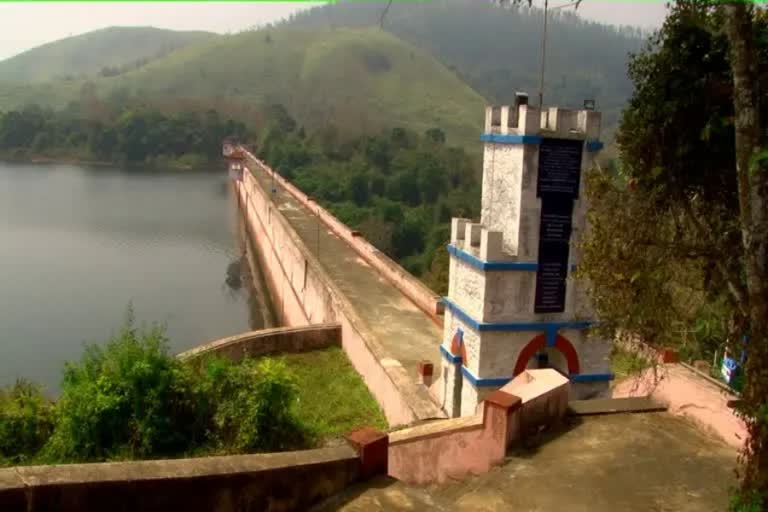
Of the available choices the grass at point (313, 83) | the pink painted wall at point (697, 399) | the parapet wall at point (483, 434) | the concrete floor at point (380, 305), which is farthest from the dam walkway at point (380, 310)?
the grass at point (313, 83)

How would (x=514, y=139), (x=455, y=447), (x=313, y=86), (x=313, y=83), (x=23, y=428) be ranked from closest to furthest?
(x=455, y=447), (x=23, y=428), (x=514, y=139), (x=313, y=86), (x=313, y=83)

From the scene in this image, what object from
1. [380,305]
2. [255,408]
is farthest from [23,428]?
[380,305]

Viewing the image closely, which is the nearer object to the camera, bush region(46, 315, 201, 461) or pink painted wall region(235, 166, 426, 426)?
bush region(46, 315, 201, 461)

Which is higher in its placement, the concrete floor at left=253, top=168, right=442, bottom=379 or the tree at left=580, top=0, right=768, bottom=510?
the tree at left=580, top=0, right=768, bottom=510

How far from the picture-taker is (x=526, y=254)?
905 centimetres

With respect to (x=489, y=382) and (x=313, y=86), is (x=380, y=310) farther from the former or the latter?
(x=313, y=86)

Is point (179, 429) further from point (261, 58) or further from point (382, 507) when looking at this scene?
point (261, 58)

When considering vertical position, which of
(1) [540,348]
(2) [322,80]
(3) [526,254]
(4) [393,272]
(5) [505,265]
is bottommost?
(4) [393,272]

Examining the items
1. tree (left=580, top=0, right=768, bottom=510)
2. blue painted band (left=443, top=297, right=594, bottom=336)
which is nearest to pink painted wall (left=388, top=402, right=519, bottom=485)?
tree (left=580, top=0, right=768, bottom=510)

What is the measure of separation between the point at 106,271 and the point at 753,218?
31954 millimetres

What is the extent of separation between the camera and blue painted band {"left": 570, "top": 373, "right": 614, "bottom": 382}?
961 cm

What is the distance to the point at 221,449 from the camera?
774cm

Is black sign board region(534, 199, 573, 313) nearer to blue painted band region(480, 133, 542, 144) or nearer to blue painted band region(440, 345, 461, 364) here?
blue painted band region(480, 133, 542, 144)

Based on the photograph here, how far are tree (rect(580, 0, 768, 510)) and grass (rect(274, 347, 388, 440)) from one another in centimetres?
481
